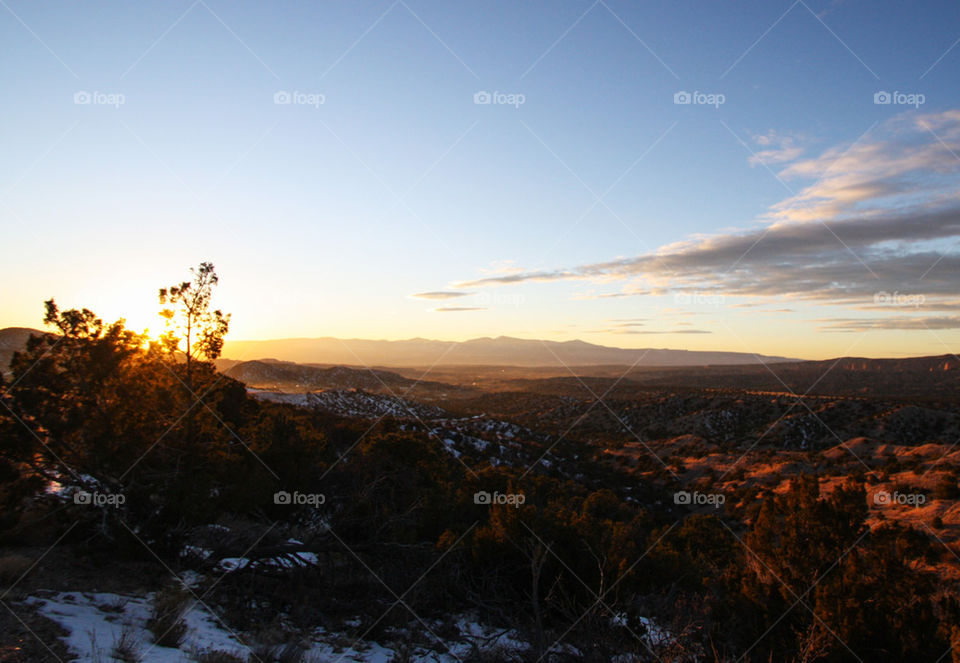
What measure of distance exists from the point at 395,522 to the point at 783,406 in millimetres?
44713

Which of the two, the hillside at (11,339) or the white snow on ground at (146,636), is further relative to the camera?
the hillside at (11,339)

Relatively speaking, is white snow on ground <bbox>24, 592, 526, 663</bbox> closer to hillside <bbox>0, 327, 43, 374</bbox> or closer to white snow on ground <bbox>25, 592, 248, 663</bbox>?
white snow on ground <bbox>25, 592, 248, 663</bbox>

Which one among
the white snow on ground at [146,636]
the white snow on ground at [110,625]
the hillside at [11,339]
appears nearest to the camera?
the white snow on ground at [110,625]

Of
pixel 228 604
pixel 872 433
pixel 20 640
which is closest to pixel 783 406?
pixel 872 433

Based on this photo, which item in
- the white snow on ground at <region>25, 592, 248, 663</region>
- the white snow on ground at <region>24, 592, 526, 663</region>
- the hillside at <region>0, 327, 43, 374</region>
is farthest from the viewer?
the hillside at <region>0, 327, 43, 374</region>

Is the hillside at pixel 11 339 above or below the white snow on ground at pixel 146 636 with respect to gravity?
above

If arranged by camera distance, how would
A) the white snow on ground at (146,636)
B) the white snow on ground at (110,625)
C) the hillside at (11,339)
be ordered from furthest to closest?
the hillside at (11,339) < the white snow on ground at (146,636) < the white snow on ground at (110,625)

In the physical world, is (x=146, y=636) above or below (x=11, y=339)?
below

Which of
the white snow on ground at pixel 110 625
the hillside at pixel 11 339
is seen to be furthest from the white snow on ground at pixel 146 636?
the hillside at pixel 11 339

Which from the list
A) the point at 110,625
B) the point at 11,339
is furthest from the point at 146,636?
the point at 11,339

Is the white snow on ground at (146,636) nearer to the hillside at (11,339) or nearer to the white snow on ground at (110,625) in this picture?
the white snow on ground at (110,625)

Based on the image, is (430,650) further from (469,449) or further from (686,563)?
(469,449)

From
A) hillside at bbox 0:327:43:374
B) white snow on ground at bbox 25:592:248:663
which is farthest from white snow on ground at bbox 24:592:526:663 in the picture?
hillside at bbox 0:327:43:374

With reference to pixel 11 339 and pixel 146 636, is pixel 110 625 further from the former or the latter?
pixel 11 339
